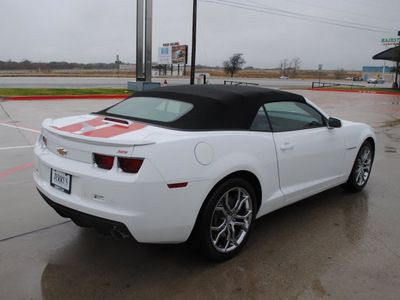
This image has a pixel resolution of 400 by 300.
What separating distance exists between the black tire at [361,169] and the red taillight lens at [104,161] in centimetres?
340

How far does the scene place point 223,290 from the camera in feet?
9.00

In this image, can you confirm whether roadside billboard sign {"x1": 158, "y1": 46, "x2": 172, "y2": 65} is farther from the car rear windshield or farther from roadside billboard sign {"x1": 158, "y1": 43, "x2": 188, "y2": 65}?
the car rear windshield

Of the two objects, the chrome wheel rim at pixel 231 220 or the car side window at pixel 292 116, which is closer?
the chrome wheel rim at pixel 231 220

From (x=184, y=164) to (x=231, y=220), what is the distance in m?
0.80

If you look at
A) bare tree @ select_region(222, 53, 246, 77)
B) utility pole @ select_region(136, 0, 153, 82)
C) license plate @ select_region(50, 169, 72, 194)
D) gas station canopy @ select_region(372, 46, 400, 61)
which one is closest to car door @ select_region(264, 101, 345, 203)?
license plate @ select_region(50, 169, 72, 194)

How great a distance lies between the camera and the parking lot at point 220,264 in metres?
2.73

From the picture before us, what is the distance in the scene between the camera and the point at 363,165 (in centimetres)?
507

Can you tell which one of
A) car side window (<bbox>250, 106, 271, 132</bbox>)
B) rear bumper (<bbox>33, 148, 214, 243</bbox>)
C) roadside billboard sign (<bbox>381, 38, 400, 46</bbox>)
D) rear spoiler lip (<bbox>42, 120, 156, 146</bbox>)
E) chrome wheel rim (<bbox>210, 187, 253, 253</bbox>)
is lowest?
chrome wheel rim (<bbox>210, 187, 253, 253</bbox>)

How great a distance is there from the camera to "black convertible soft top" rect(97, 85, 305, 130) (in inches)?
121

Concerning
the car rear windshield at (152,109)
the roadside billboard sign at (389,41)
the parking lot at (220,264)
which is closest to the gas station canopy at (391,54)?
the roadside billboard sign at (389,41)

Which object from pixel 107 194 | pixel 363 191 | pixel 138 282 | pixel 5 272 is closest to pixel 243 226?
pixel 138 282

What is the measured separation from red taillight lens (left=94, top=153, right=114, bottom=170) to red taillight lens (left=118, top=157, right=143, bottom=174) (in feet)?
0.28

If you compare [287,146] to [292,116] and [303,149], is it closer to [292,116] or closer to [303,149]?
[303,149]

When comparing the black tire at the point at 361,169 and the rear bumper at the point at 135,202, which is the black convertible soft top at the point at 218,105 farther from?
the black tire at the point at 361,169
